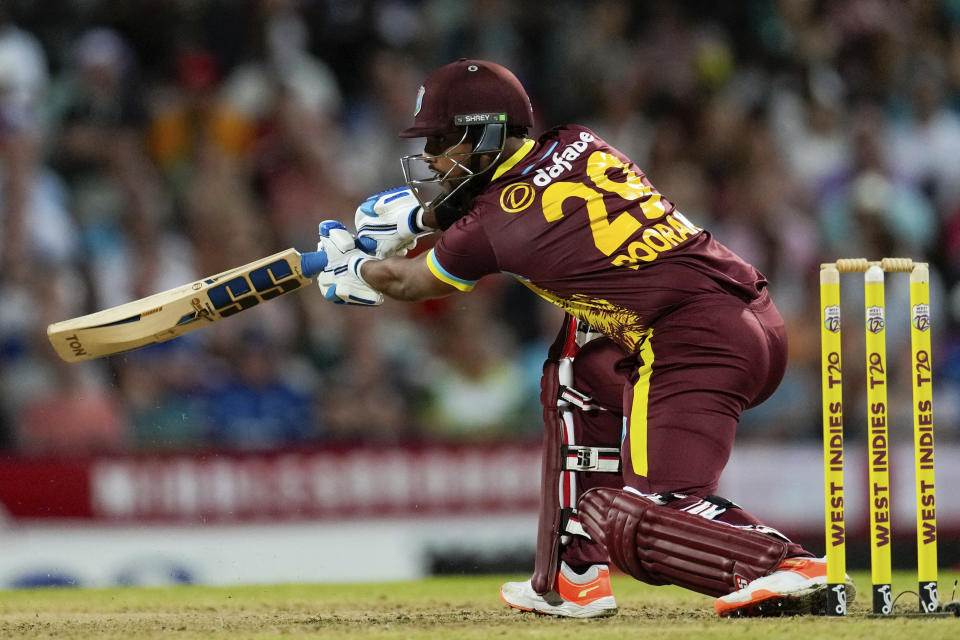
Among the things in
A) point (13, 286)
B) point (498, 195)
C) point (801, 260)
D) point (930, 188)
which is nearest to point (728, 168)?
point (801, 260)

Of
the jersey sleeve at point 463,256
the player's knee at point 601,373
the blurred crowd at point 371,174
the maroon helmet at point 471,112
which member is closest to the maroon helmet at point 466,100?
the maroon helmet at point 471,112

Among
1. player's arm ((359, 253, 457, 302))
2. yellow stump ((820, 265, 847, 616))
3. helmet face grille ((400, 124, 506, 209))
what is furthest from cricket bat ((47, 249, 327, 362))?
yellow stump ((820, 265, 847, 616))

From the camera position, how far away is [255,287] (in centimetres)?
516

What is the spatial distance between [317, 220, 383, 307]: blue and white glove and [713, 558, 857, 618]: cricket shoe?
1.60 metres

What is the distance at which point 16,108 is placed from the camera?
8.59 metres

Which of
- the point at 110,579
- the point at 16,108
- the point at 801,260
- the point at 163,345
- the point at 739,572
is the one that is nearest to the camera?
the point at 739,572

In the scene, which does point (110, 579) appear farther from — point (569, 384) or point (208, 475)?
point (569, 384)

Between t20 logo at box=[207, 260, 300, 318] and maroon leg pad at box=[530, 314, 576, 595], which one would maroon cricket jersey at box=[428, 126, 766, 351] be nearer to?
maroon leg pad at box=[530, 314, 576, 595]

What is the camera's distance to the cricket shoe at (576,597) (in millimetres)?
4965

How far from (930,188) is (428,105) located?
20.0 feet

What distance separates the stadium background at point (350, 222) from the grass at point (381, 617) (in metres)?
0.92

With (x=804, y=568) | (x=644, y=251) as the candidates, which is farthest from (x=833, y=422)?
(x=644, y=251)

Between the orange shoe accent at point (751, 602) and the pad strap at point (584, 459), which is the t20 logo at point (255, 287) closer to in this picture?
the pad strap at point (584, 459)

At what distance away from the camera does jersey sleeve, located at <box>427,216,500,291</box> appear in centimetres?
471
